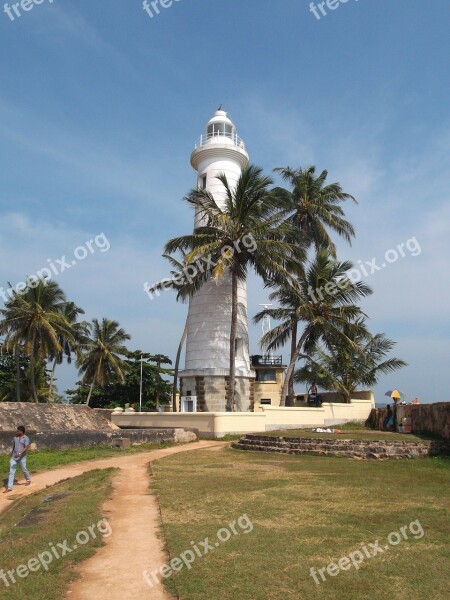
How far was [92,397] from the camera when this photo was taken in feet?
147

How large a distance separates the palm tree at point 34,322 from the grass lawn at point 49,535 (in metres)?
23.0

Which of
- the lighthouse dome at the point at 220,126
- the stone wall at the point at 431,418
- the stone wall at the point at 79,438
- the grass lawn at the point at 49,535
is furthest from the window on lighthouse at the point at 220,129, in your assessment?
the grass lawn at the point at 49,535

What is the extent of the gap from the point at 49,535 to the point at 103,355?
36592 millimetres

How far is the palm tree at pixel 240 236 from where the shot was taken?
2478 centimetres

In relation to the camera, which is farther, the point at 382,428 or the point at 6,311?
the point at 6,311

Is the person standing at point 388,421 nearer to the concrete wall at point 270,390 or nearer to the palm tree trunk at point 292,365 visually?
the palm tree trunk at point 292,365

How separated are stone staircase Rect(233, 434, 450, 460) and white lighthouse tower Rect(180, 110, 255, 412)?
31.3 feet

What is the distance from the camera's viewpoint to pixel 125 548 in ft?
19.9

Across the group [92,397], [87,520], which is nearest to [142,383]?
[92,397]

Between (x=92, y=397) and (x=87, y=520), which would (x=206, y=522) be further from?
(x=92, y=397)

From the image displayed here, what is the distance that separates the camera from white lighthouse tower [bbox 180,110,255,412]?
25.9 m

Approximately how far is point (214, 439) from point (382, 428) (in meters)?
8.57

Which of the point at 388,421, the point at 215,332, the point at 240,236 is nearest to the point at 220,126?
the point at 240,236

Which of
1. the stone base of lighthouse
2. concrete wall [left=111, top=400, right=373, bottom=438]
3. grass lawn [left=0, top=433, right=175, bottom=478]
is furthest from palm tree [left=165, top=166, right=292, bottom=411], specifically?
grass lawn [left=0, top=433, right=175, bottom=478]
